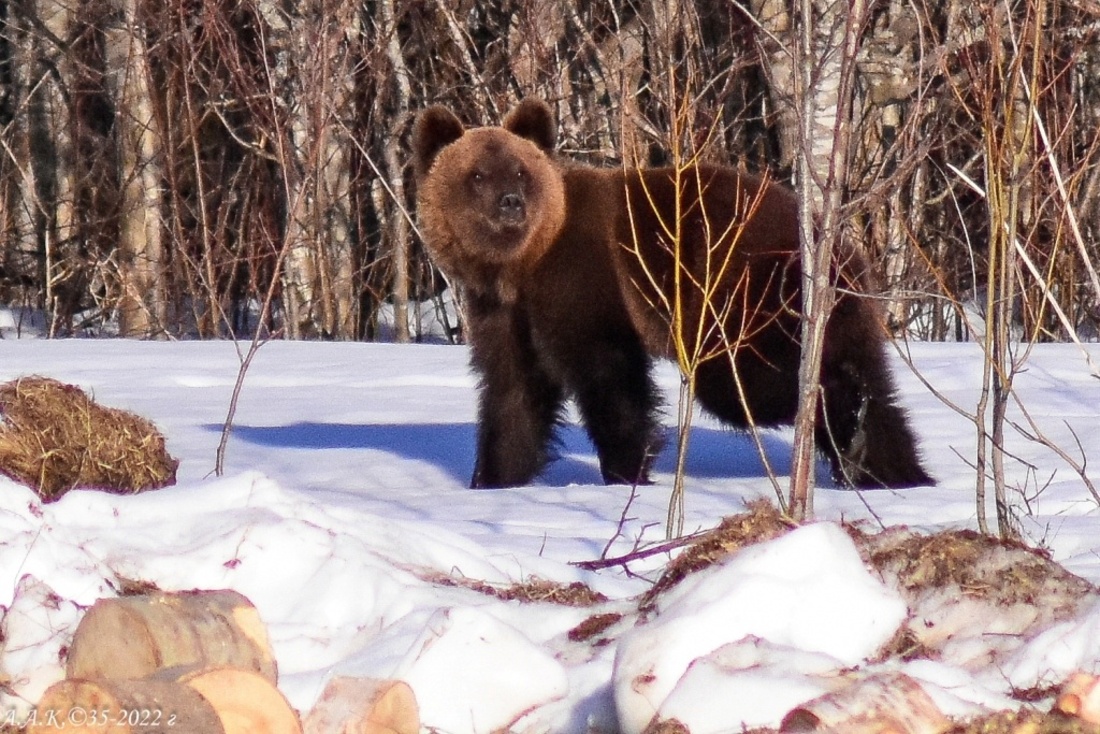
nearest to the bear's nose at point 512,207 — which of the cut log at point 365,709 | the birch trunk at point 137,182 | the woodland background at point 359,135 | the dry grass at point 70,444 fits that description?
the dry grass at point 70,444

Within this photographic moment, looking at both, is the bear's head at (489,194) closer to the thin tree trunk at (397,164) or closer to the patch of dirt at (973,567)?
the patch of dirt at (973,567)

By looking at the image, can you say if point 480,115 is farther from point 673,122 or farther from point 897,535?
point 897,535

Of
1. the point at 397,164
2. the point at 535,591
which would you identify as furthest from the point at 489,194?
the point at 397,164

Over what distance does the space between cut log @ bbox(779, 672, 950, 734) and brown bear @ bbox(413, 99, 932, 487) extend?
10.7ft

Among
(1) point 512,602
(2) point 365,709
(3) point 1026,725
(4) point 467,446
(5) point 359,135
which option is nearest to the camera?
(3) point 1026,725

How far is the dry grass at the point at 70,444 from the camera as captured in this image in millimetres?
4953

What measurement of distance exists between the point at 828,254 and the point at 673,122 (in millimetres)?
644

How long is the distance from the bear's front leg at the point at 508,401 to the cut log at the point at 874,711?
4331 mm

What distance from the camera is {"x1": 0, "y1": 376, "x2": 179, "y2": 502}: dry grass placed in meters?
4.95

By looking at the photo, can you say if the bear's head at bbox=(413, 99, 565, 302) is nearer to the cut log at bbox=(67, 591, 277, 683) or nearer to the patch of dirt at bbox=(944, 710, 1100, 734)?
the cut log at bbox=(67, 591, 277, 683)

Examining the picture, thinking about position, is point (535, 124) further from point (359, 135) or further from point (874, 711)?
point (359, 135)

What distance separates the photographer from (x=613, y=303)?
23.1 feet

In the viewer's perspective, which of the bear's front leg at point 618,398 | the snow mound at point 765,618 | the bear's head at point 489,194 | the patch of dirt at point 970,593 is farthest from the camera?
the bear's head at point 489,194

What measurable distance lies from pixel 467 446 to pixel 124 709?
5.44 m
